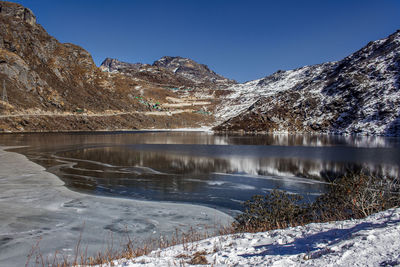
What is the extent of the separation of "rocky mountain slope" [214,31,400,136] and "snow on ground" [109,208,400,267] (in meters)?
65.7

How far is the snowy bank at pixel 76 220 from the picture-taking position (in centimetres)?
756

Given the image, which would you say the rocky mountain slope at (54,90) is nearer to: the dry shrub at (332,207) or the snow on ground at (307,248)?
the dry shrub at (332,207)

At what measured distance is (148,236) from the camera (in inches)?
330

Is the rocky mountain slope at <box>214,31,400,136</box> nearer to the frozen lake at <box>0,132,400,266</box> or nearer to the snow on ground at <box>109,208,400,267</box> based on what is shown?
the frozen lake at <box>0,132,400,266</box>

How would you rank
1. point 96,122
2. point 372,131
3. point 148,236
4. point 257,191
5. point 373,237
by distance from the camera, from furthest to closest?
point 96,122
point 372,131
point 257,191
point 148,236
point 373,237

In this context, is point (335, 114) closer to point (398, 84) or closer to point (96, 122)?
point (398, 84)

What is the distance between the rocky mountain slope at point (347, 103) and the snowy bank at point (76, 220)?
65023mm

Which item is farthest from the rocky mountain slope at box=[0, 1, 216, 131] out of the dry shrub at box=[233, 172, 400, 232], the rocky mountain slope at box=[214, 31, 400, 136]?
the dry shrub at box=[233, 172, 400, 232]

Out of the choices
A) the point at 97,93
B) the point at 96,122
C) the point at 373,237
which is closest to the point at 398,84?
the point at 373,237

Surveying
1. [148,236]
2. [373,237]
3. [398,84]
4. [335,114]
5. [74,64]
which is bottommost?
[148,236]

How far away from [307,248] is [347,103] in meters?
81.2

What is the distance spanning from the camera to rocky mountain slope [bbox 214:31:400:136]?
217 ft

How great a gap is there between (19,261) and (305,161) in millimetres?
22178

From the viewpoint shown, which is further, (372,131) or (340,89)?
(340,89)
